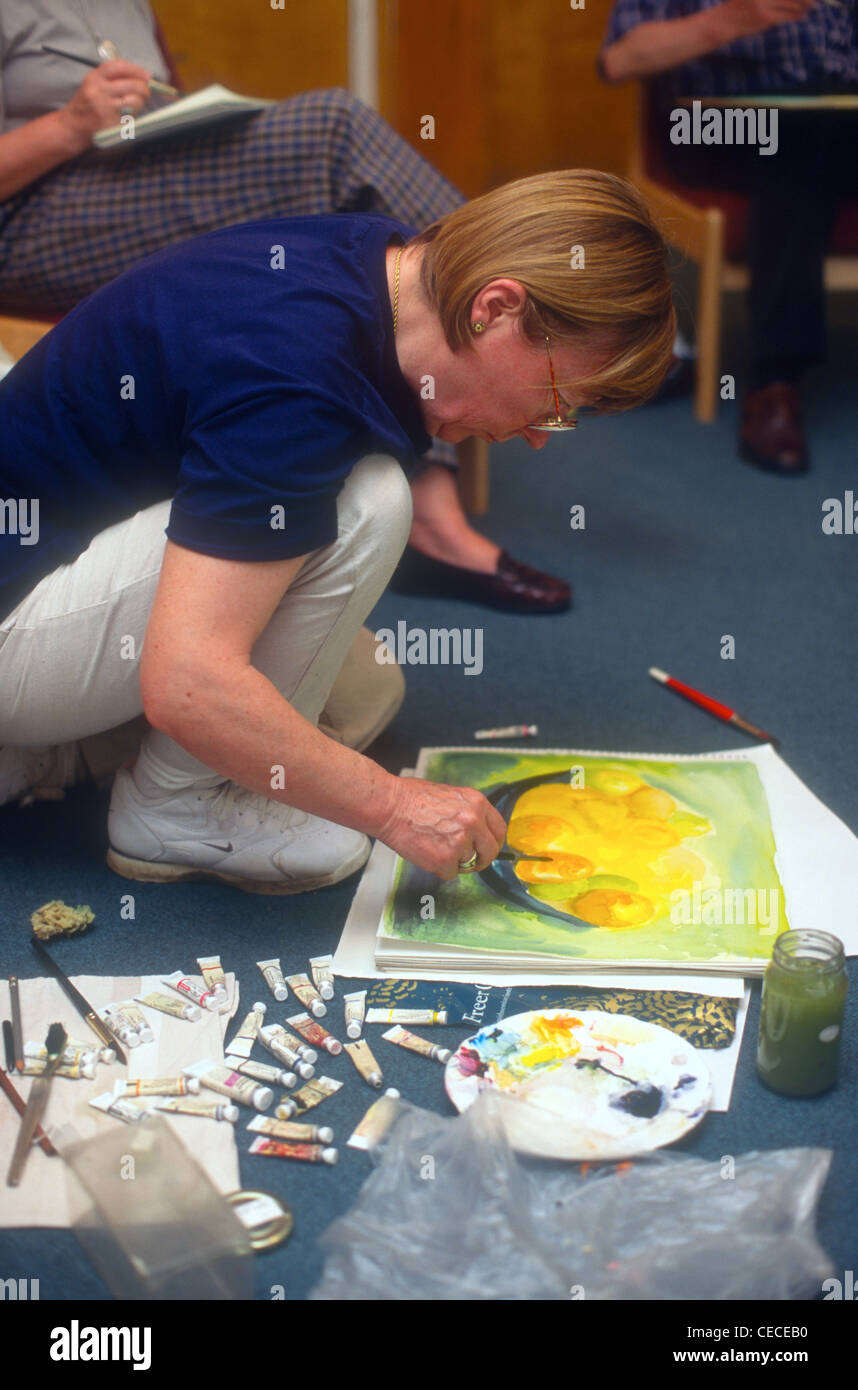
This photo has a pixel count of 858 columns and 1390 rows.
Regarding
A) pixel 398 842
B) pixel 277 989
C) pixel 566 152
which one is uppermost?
pixel 566 152

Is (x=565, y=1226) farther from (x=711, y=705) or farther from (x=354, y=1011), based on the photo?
(x=711, y=705)

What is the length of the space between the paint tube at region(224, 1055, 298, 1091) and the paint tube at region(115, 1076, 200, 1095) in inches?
1.5

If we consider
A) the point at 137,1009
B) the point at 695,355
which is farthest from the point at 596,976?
the point at 695,355

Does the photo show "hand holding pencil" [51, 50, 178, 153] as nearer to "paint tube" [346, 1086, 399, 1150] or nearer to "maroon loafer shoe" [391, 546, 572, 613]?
"maroon loafer shoe" [391, 546, 572, 613]

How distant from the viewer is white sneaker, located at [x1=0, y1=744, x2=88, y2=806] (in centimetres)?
134

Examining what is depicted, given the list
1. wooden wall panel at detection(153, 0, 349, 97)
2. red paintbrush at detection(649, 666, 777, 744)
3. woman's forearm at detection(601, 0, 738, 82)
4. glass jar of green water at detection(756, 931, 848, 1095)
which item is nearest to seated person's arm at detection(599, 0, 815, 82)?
woman's forearm at detection(601, 0, 738, 82)

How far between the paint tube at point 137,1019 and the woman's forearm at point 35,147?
43.5 inches

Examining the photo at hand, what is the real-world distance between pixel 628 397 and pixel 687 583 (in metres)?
0.97

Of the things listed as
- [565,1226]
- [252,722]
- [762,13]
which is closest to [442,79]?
[762,13]

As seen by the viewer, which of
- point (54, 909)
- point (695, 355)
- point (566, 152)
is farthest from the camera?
point (566, 152)

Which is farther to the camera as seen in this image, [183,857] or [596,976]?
[183,857]

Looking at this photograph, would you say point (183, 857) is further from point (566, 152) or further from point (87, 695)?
point (566, 152)

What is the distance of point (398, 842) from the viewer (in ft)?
3.56

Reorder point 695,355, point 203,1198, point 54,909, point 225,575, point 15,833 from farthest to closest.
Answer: point 695,355 → point 15,833 → point 54,909 → point 225,575 → point 203,1198
